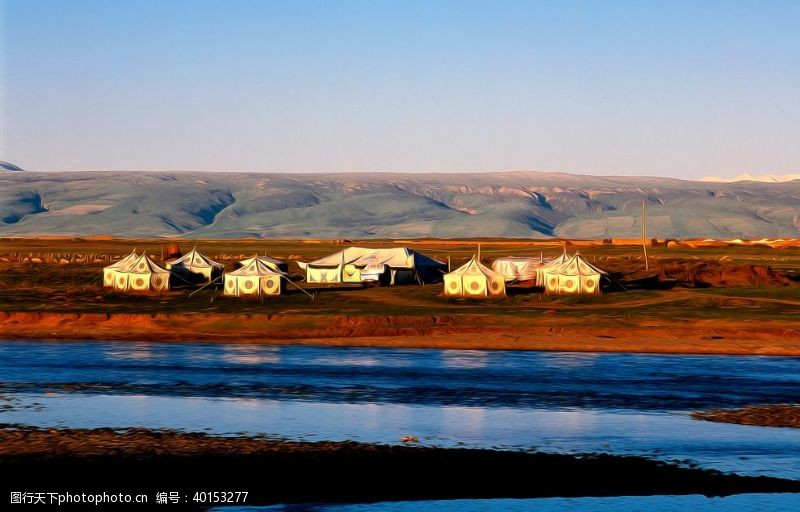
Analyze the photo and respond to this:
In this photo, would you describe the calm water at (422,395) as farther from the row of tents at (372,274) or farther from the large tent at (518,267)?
the large tent at (518,267)

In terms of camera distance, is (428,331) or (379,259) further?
(379,259)

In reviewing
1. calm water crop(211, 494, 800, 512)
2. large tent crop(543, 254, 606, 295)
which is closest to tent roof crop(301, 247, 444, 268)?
large tent crop(543, 254, 606, 295)

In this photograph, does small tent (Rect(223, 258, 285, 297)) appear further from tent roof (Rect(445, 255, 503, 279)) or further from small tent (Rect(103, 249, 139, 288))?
tent roof (Rect(445, 255, 503, 279))

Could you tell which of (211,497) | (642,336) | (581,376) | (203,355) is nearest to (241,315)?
(203,355)

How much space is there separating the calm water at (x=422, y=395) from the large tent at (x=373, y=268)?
3745 cm

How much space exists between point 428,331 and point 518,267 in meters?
36.5

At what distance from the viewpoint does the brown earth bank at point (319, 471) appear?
23219mm

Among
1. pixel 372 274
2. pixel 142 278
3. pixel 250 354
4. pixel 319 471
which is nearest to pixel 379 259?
pixel 372 274

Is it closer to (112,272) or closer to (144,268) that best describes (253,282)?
(144,268)

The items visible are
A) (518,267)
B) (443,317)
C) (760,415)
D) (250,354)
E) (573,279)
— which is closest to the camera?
(760,415)

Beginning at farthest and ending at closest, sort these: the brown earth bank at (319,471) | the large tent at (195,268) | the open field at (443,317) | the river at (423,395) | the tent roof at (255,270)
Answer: the large tent at (195,268)
the tent roof at (255,270)
the open field at (443,317)
the river at (423,395)
the brown earth bank at (319,471)

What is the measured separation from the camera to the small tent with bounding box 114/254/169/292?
277ft

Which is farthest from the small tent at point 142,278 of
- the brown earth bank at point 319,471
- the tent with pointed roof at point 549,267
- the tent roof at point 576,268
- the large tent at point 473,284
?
the brown earth bank at point 319,471

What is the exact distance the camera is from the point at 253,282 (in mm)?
79375
